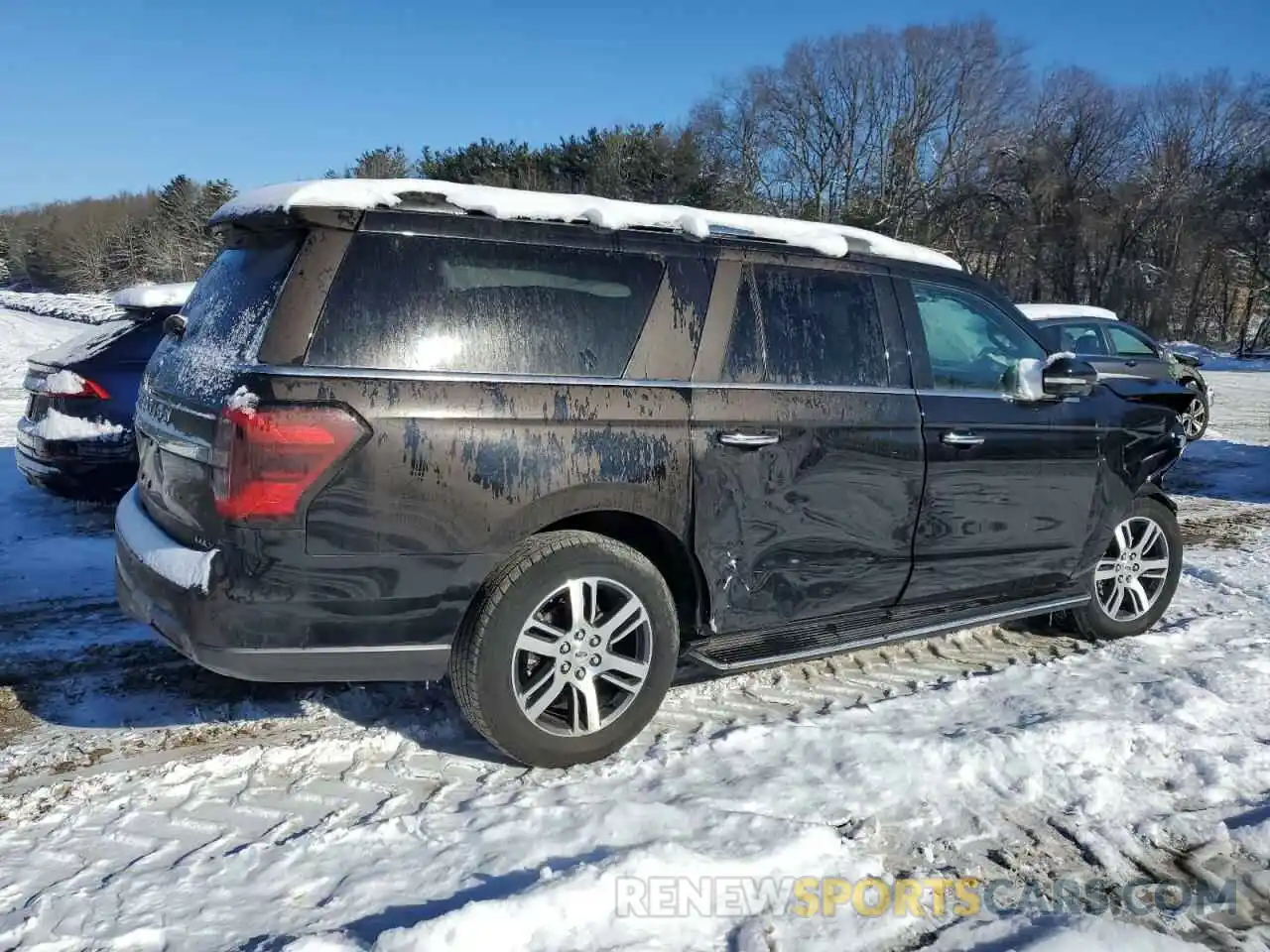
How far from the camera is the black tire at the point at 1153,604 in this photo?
4.73 m

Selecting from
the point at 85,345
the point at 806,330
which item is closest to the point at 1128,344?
the point at 806,330

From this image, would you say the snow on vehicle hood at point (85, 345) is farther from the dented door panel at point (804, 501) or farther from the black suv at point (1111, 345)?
the black suv at point (1111, 345)

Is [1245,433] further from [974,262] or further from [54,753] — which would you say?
[974,262]

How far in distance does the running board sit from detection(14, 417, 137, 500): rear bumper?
465 cm

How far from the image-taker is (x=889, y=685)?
13.6 feet

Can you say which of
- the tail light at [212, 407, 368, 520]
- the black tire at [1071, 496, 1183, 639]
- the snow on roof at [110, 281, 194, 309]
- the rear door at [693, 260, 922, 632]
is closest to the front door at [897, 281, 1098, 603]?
the rear door at [693, 260, 922, 632]

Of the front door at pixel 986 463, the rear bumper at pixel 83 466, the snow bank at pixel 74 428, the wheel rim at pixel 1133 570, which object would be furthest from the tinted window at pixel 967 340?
the snow bank at pixel 74 428

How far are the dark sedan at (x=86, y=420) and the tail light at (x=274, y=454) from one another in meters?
4.08

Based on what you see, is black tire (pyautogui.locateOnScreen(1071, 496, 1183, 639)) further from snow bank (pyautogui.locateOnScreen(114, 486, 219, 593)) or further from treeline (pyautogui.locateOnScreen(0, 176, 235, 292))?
treeline (pyautogui.locateOnScreen(0, 176, 235, 292))

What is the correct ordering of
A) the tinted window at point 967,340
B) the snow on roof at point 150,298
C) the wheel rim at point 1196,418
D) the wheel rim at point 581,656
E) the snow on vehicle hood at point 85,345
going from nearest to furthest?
the wheel rim at point 581,656 → the tinted window at point 967,340 → the snow on vehicle hood at point 85,345 → the snow on roof at point 150,298 → the wheel rim at point 1196,418

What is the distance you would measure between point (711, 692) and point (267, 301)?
2312 mm

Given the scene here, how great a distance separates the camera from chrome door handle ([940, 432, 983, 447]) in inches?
157

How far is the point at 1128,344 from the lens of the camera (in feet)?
38.3

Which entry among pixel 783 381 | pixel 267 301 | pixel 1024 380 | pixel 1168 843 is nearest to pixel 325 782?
pixel 267 301
